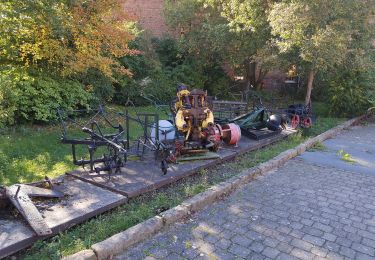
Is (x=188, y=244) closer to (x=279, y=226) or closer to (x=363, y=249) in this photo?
(x=279, y=226)

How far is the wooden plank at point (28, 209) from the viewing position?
3545mm

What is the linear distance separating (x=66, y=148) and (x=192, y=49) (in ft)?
30.5

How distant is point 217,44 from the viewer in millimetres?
14102

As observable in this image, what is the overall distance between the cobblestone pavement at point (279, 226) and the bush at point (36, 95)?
5163 millimetres

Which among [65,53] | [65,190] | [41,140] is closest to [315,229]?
[65,190]

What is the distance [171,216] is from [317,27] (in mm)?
8141

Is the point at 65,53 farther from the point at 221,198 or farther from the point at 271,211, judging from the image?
the point at 271,211

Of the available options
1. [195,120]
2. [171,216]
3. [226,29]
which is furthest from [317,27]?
[171,216]

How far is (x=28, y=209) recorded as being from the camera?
149 inches

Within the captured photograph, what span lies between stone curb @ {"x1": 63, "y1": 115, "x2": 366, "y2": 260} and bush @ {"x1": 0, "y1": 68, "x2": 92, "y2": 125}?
4.82m

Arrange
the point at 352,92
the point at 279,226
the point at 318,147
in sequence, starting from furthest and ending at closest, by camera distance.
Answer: the point at 352,92
the point at 318,147
the point at 279,226

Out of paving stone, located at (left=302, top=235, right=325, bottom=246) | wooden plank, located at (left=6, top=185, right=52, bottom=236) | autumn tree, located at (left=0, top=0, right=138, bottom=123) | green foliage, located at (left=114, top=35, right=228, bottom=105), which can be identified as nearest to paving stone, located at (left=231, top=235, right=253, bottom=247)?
paving stone, located at (left=302, top=235, right=325, bottom=246)

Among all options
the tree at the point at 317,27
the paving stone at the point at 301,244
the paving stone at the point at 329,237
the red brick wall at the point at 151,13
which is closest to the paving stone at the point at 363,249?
the paving stone at the point at 329,237

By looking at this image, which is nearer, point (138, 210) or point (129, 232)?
point (129, 232)
